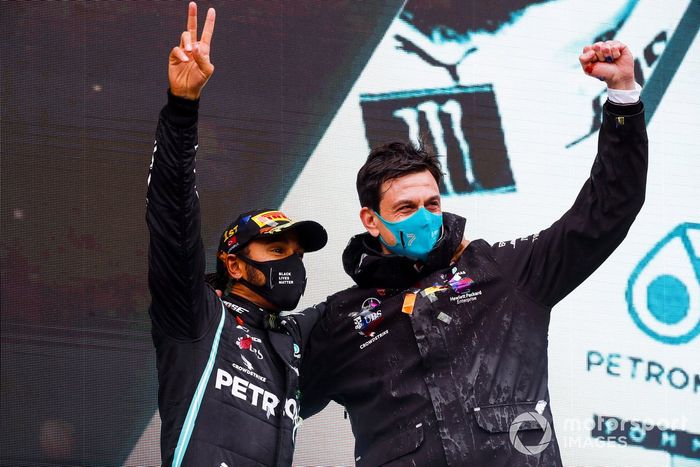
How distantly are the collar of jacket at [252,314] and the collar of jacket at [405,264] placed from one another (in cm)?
26

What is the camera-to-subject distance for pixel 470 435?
97.4 inches

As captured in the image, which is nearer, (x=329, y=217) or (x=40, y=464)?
(x=40, y=464)

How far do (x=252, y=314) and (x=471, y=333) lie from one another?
22.3 inches

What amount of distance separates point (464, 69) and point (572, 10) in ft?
1.74

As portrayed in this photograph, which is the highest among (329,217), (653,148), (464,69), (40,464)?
(464,69)

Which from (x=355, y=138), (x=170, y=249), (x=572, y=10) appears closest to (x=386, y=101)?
(x=355, y=138)

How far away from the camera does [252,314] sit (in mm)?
2695

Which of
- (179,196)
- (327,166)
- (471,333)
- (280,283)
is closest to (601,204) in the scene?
(471,333)

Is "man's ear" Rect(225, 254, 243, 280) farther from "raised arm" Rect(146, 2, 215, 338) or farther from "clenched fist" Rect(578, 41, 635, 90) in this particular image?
"clenched fist" Rect(578, 41, 635, 90)

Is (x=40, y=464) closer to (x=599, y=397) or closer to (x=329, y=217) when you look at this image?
(x=329, y=217)

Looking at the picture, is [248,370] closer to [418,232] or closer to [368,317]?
[368,317]

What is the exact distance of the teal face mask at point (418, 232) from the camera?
2.64m

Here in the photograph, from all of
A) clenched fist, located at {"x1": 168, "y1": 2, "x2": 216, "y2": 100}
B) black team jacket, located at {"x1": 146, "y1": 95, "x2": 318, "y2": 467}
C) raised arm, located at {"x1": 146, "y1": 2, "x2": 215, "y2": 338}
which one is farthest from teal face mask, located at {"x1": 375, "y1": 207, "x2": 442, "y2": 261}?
clenched fist, located at {"x1": 168, "y1": 2, "x2": 216, "y2": 100}

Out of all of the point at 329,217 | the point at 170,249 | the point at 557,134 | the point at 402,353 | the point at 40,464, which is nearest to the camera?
the point at 170,249
